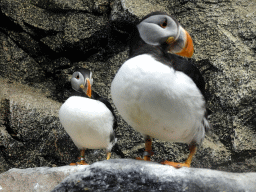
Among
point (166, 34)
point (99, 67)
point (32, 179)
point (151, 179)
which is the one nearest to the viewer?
point (151, 179)

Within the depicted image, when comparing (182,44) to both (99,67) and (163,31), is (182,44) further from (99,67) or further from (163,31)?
(99,67)

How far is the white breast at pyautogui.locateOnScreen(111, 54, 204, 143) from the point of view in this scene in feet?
6.91

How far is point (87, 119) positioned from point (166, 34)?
5.30ft

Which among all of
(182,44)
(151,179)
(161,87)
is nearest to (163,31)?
(182,44)

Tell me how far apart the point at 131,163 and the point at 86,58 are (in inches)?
112

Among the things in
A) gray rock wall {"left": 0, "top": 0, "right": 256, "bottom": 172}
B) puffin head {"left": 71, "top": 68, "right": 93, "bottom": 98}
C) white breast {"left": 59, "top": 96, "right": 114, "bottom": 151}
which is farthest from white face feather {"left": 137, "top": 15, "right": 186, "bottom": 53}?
gray rock wall {"left": 0, "top": 0, "right": 256, "bottom": 172}

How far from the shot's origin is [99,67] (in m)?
4.65

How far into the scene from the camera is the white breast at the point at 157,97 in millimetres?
2105

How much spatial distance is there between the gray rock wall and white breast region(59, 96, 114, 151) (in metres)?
0.58

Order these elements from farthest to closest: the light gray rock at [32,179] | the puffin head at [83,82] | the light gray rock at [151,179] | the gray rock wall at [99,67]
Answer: the gray rock wall at [99,67] < the puffin head at [83,82] < the light gray rock at [32,179] < the light gray rock at [151,179]

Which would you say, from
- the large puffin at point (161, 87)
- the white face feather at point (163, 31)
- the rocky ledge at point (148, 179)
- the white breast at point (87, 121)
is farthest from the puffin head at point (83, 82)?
the rocky ledge at point (148, 179)

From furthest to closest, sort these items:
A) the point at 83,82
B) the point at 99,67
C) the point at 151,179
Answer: the point at 99,67 < the point at 83,82 < the point at 151,179

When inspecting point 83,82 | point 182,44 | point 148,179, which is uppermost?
point 182,44

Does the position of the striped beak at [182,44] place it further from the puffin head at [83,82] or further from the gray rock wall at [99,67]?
the gray rock wall at [99,67]
